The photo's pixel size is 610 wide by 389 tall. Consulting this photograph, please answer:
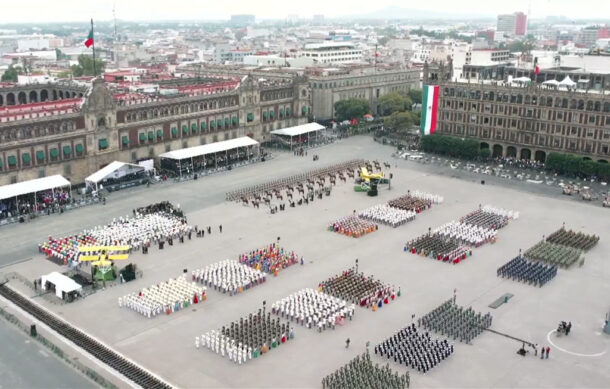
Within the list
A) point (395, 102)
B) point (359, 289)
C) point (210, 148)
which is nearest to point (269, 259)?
point (359, 289)

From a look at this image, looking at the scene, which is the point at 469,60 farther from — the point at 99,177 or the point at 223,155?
the point at 99,177

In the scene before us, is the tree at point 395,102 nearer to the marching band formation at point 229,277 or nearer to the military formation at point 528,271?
the military formation at point 528,271

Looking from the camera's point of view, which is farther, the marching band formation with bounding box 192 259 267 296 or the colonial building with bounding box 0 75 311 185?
the colonial building with bounding box 0 75 311 185

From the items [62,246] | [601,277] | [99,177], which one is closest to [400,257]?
[601,277]

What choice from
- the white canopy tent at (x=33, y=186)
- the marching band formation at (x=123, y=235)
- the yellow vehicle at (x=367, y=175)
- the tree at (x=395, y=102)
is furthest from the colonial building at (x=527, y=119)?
the white canopy tent at (x=33, y=186)

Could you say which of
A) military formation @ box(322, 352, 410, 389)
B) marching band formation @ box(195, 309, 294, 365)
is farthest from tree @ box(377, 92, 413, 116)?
military formation @ box(322, 352, 410, 389)

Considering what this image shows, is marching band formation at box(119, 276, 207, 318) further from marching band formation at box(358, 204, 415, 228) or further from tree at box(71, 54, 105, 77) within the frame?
tree at box(71, 54, 105, 77)
